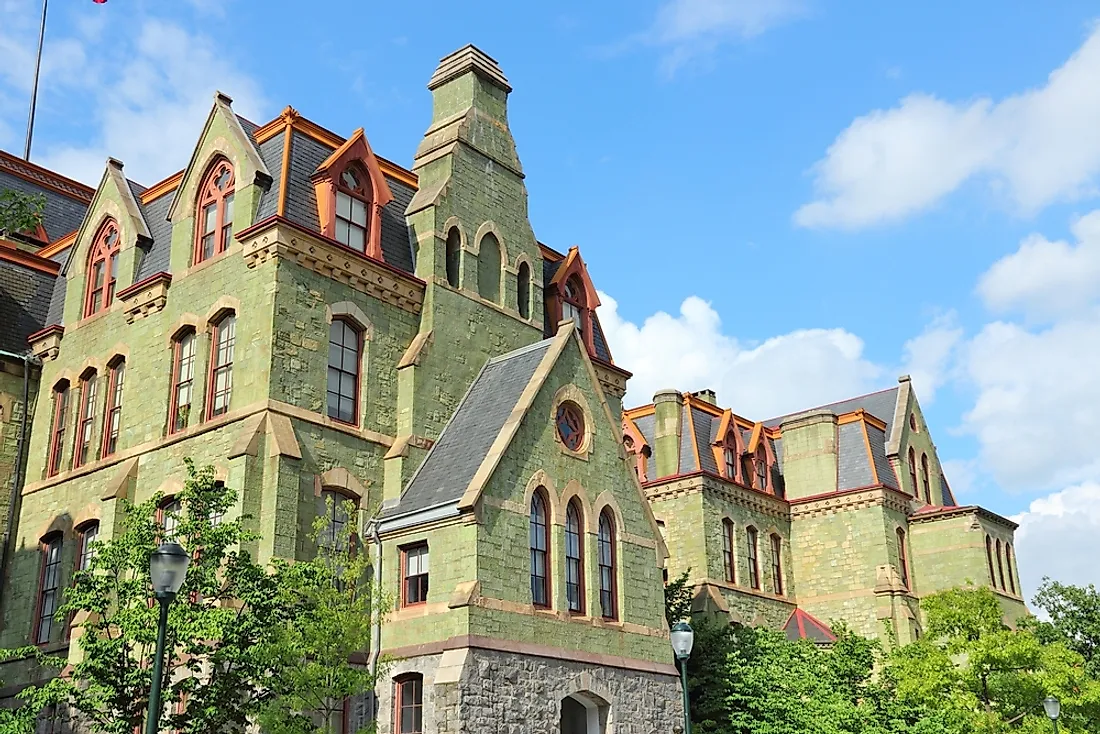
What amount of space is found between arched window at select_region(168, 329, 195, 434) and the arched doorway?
33.5ft

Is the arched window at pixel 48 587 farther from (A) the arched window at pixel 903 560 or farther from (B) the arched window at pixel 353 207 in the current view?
(A) the arched window at pixel 903 560

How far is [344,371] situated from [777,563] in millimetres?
24513

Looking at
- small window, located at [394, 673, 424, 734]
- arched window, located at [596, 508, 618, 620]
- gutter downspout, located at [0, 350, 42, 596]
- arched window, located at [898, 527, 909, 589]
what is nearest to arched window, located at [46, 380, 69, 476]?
gutter downspout, located at [0, 350, 42, 596]

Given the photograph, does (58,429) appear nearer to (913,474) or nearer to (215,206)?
(215,206)

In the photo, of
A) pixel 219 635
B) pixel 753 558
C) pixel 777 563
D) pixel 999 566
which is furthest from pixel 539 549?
pixel 999 566

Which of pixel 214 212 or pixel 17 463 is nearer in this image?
pixel 214 212

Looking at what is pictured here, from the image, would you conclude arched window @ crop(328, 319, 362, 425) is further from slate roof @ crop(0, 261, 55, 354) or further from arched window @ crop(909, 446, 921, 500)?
arched window @ crop(909, 446, 921, 500)

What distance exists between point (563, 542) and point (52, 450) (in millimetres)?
13405

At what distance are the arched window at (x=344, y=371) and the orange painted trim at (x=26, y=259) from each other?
11127mm

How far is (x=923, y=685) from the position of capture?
→ 31.3 m

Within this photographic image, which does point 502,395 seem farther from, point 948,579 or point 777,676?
point 948,579

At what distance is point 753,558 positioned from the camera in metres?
43.5

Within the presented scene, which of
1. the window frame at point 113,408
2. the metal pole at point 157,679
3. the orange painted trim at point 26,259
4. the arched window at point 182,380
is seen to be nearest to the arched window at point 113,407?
the window frame at point 113,408

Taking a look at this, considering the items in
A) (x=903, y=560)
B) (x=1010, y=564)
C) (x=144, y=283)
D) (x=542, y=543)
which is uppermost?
(x=144, y=283)
